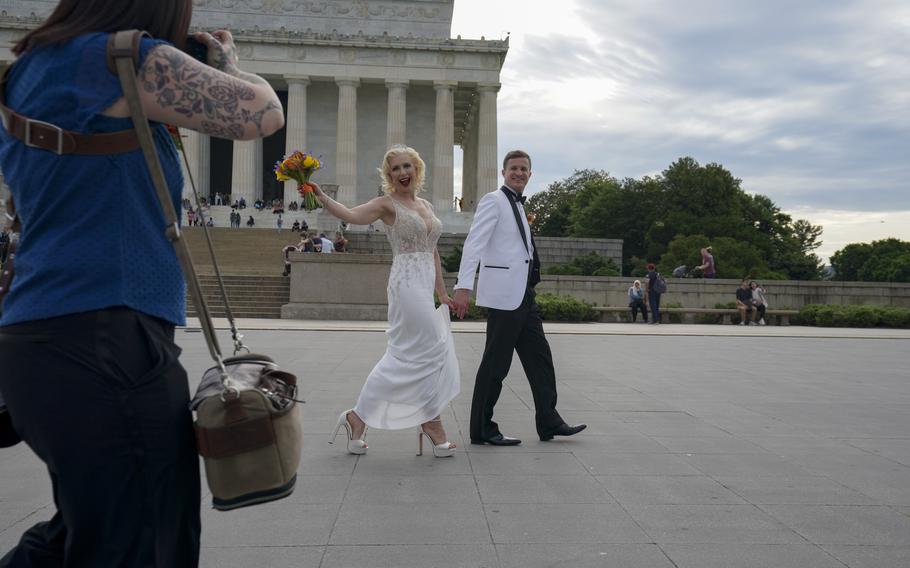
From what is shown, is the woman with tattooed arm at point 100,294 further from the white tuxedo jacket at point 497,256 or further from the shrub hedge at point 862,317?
the shrub hedge at point 862,317

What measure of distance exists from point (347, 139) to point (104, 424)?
5905cm

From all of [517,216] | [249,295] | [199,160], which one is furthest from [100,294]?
[199,160]

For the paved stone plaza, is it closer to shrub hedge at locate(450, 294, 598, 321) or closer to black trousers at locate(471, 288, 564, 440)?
black trousers at locate(471, 288, 564, 440)

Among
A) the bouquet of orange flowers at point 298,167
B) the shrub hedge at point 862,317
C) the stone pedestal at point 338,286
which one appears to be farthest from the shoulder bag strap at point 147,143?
the shrub hedge at point 862,317

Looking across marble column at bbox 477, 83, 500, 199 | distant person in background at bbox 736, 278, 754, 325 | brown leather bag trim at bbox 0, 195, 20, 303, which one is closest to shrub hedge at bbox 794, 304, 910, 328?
distant person in background at bbox 736, 278, 754, 325

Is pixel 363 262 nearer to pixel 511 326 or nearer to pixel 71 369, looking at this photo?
pixel 511 326

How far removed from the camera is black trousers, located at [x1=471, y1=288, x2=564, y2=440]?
6.62m

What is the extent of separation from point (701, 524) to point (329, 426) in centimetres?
373

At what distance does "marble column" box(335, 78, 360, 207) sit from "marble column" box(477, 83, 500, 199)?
8576mm

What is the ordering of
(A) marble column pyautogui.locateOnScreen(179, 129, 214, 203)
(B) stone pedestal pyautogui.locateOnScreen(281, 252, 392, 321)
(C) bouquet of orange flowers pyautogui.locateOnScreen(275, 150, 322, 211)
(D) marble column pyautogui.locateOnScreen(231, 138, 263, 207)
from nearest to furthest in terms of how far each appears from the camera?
1. (C) bouquet of orange flowers pyautogui.locateOnScreen(275, 150, 322, 211)
2. (B) stone pedestal pyautogui.locateOnScreen(281, 252, 392, 321)
3. (A) marble column pyautogui.locateOnScreen(179, 129, 214, 203)
4. (D) marble column pyautogui.locateOnScreen(231, 138, 263, 207)

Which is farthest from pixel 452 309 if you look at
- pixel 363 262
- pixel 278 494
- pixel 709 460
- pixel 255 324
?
pixel 363 262

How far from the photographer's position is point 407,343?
6242 millimetres

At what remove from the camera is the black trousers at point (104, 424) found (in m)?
2.12

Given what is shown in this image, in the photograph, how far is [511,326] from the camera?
661cm
